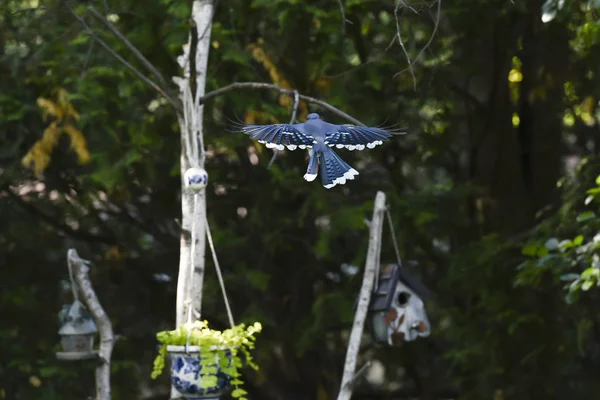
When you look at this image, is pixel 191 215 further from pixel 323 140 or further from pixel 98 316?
pixel 323 140

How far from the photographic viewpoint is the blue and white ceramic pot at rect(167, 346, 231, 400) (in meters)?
5.05

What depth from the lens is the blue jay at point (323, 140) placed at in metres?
3.81

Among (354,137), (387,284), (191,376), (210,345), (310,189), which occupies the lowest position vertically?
(191,376)

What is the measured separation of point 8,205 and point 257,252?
2.18 m

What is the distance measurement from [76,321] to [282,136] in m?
2.98

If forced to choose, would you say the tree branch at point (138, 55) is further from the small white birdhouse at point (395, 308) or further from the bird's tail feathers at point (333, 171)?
the small white birdhouse at point (395, 308)

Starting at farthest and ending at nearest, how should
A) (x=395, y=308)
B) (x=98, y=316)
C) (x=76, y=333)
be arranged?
1. (x=395, y=308)
2. (x=76, y=333)
3. (x=98, y=316)

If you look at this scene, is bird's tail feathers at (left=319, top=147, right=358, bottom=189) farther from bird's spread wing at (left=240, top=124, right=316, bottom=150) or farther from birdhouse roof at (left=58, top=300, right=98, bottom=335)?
birdhouse roof at (left=58, top=300, right=98, bottom=335)

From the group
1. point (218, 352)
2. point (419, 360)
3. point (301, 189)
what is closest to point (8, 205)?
point (301, 189)

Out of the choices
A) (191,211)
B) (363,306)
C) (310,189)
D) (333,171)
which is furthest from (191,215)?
(310,189)

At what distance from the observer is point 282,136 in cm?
390

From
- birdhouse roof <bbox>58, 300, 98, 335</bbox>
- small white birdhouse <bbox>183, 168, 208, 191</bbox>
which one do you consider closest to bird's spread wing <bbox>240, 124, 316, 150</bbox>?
small white birdhouse <bbox>183, 168, 208, 191</bbox>

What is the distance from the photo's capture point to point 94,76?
307 inches

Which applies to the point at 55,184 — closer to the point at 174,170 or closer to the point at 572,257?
the point at 174,170
